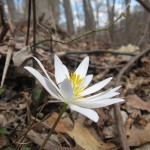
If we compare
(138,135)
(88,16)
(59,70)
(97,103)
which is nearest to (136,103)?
(138,135)

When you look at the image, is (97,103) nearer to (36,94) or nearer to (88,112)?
(88,112)

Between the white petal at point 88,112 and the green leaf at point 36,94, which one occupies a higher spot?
the green leaf at point 36,94

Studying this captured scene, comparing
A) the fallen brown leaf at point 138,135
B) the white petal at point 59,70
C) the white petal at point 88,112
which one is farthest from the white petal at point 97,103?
the fallen brown leaf at point 138,135

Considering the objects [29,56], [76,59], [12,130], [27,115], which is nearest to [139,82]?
[76,59]

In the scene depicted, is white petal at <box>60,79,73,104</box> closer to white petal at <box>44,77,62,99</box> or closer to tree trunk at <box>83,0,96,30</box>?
white petal at <box>44,77,62,99</box>

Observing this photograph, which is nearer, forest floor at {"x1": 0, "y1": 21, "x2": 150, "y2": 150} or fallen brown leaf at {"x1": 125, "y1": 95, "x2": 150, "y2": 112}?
forest floor at {"x1": 0, "y1": 21, "x2": 150, "y2": 150}

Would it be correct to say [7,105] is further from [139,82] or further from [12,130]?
[139,82]

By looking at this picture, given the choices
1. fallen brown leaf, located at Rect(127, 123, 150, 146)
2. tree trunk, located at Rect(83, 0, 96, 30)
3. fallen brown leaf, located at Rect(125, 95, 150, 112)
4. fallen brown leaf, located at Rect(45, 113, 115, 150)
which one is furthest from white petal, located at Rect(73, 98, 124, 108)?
tree trunk, located at Rect(83, 0, 96, 30)

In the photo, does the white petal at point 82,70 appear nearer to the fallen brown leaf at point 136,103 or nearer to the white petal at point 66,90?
the white petal at point 66,90

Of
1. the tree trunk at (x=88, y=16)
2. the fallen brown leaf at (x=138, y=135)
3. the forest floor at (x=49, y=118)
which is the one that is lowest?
the fallen brown leaf at (x=138, y=135)
